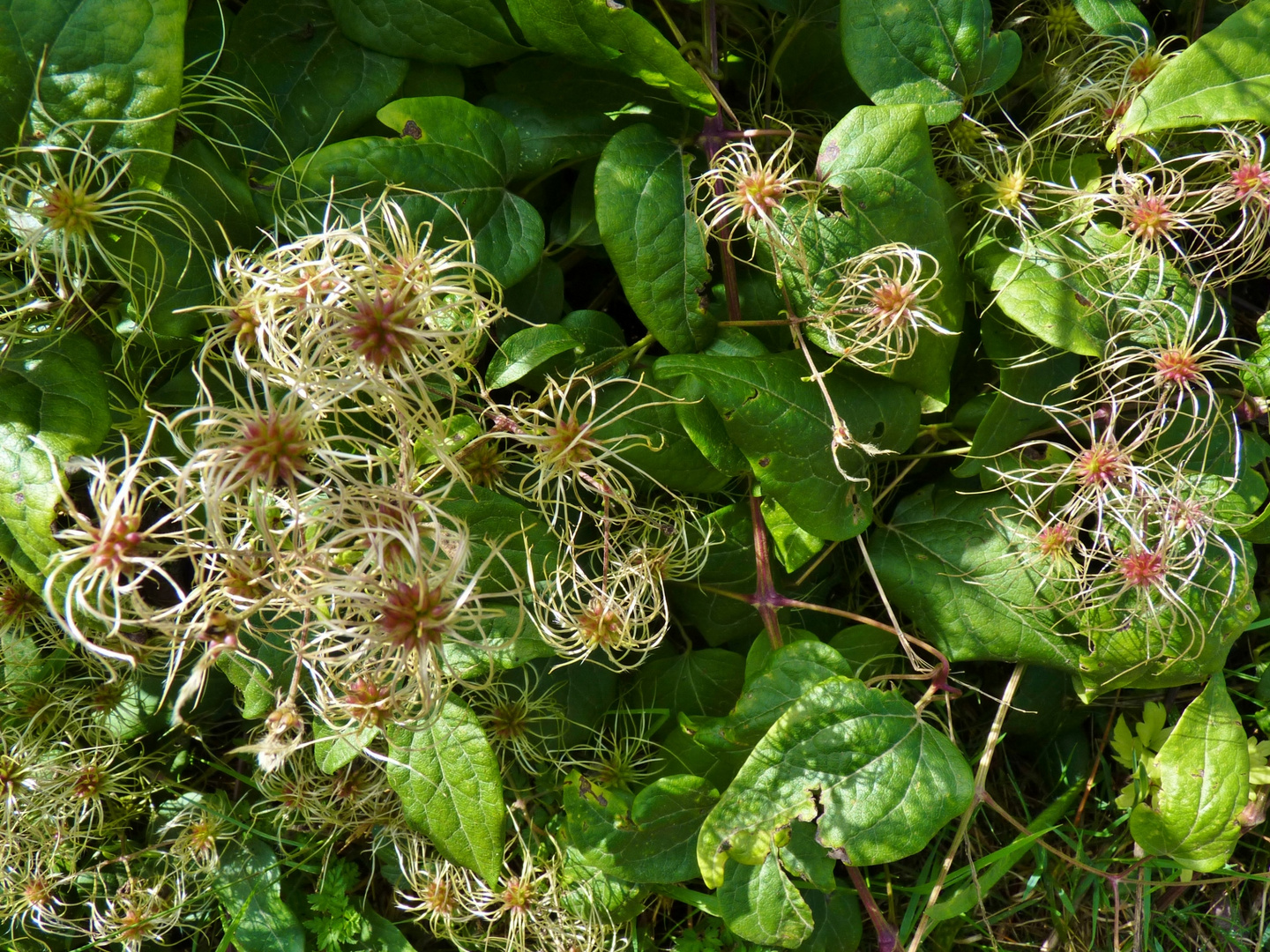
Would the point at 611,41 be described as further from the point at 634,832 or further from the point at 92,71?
the point at 634,832

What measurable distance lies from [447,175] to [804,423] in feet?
1.85

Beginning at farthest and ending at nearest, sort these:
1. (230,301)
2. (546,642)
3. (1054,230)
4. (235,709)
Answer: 1. (235,709)
2. (1054,230)
3. (546,642)
4. (230,301)

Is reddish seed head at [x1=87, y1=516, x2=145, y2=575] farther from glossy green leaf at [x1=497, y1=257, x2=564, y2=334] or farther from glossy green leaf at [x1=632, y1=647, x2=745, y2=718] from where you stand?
glossy green leaf at [x1=632, y1=647, x2=745, y2=718]

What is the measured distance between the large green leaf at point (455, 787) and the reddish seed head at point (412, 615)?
343 millimetres

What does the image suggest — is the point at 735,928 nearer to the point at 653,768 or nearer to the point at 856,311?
the point at 653,768

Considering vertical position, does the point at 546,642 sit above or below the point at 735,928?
above

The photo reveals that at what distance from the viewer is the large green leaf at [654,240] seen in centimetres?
111

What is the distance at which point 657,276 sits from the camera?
1.12m

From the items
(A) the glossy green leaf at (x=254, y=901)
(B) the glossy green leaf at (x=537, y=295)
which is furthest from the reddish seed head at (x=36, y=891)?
(B) the glossy green leaf at (x=537, y=295)

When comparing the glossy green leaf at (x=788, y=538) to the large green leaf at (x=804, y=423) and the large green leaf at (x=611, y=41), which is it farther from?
the large green leaf at (x=611, y=41)

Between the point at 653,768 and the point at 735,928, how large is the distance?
25cm

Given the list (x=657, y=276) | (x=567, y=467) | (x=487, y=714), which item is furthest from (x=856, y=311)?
(x=487, y=714)

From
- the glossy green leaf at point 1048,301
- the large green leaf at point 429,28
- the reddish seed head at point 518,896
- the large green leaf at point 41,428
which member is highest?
the large green leaf at point 429,28

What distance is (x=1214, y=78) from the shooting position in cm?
115
